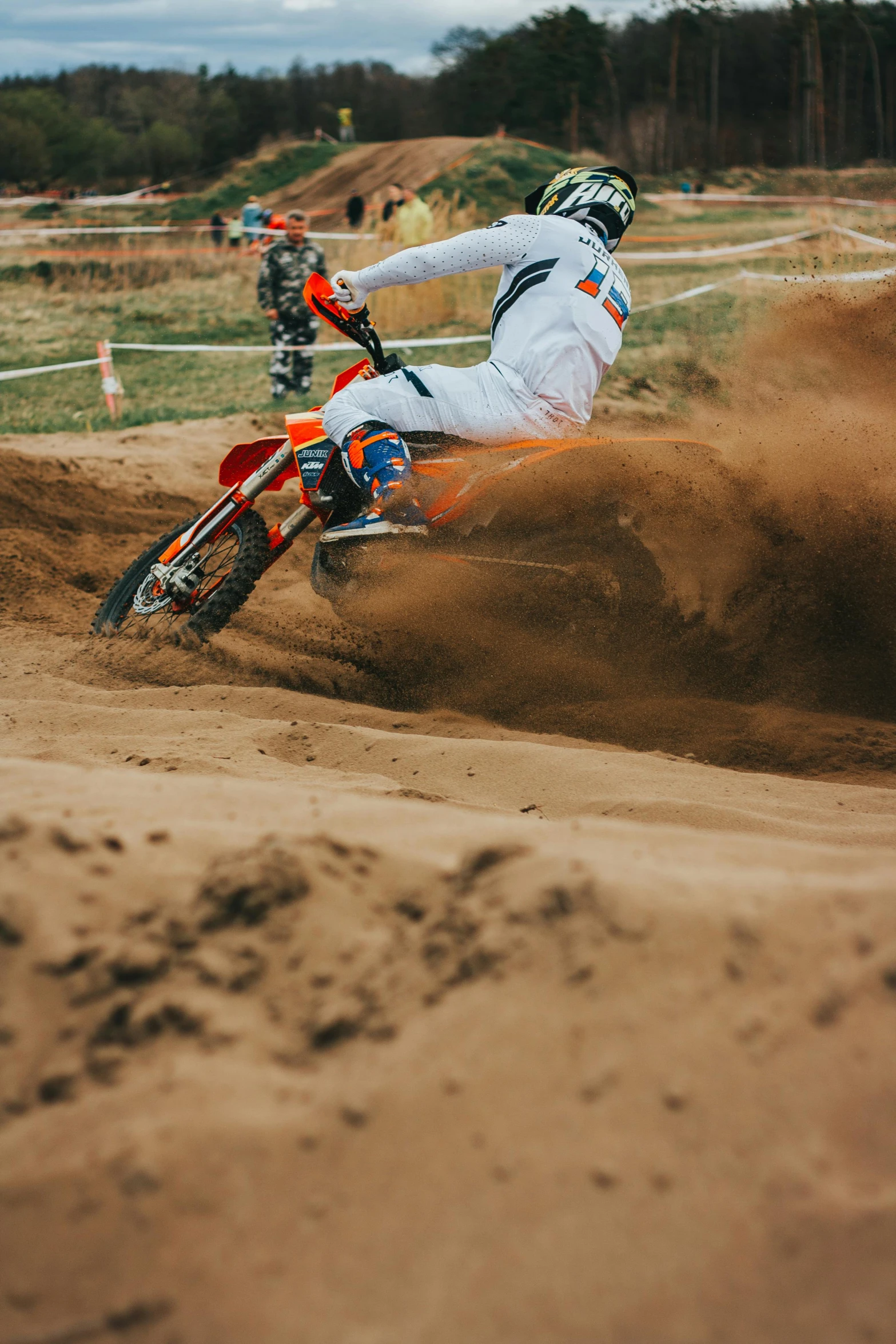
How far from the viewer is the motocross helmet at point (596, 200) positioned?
4.21 meters

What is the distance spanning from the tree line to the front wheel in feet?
154

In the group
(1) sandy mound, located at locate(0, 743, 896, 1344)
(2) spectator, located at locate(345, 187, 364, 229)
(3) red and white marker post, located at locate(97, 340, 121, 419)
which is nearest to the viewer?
(1) sandy mound, located at locate(0, 743, 896, 1344)

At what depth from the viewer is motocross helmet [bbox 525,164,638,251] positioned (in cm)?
421

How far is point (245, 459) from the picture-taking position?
475 centimetres

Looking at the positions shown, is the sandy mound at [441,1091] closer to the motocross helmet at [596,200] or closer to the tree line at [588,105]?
the motocross helmet at [596,200]

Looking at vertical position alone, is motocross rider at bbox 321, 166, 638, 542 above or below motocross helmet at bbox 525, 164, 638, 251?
below

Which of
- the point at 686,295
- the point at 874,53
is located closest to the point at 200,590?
the point at 686,295

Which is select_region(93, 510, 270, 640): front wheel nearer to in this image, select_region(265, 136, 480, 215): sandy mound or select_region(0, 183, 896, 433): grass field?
select_region(0, 183, 896, 433): grass field

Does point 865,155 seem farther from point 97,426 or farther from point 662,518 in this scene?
point 662,518

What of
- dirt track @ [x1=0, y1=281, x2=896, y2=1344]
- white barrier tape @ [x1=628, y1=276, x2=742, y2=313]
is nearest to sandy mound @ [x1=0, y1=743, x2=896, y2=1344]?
dirt track @ [x1=0, y1=281, x2=896, y2=1344]

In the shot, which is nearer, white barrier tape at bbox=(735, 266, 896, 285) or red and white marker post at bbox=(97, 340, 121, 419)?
white barrier tape at bbox=(735, 266, 896, 285)

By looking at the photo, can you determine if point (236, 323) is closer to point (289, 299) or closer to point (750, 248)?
point (289, 299)

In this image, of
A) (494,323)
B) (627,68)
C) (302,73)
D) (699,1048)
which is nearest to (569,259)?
(494,323)

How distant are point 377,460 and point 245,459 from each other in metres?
1.03
